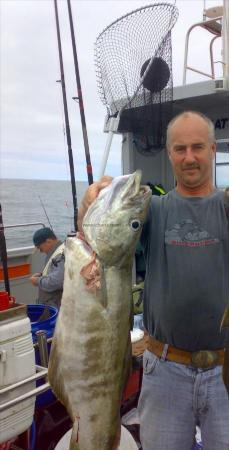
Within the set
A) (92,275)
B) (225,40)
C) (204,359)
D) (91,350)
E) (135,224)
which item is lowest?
(204,359)

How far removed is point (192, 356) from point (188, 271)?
1.56ft

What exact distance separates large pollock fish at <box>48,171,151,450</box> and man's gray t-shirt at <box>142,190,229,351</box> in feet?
1.67

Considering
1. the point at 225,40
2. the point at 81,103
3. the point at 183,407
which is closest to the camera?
the point at 183,407

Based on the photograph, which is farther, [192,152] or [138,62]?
[138,62]

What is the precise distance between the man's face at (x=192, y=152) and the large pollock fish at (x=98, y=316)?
1.82 ft

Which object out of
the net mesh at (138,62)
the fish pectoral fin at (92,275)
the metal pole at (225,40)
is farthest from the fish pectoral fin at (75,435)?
the metal pole at (225,40)

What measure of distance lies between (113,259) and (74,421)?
0.76 meters

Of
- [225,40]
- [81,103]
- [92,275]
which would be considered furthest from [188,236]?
[225,40]

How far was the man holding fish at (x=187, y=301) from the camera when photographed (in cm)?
262

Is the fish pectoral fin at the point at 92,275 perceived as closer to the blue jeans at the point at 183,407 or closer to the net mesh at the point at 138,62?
the blue jeans at the point at 183,407

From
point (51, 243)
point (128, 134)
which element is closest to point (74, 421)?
point (51, 243)

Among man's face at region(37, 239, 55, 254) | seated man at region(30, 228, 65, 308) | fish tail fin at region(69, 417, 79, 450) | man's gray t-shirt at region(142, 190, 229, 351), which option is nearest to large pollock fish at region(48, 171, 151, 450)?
fish tail fin at region(69, 417, 79, 450)

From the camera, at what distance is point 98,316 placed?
6.91 ft

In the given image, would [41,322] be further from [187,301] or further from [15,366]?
[187,301]
